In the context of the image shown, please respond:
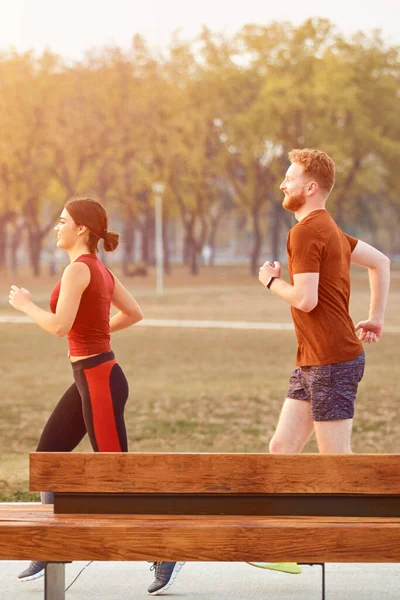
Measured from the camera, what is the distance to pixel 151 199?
77062 millimetres

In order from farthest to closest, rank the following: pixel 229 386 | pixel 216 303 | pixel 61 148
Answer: pixel 61 148
pixel 216 303
pixel 229 386

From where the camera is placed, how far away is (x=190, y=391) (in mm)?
15312

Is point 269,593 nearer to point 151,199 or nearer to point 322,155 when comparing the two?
point 322,155

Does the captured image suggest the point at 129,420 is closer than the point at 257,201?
Yes

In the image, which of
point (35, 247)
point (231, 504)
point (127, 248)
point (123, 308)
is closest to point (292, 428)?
point (123, 308)

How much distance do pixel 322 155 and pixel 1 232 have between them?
3151 inches

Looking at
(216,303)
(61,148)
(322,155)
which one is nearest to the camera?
(322,155)

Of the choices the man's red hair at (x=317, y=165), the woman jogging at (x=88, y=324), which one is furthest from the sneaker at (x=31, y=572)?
the man's red hair at (x=317, y=165)

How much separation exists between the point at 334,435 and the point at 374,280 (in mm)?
710

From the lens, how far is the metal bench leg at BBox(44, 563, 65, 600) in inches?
166

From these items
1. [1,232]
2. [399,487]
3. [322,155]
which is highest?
[322,155]

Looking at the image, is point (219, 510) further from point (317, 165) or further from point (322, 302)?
point (317, 165)

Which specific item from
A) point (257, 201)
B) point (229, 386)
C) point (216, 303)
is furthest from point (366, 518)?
point (257, 201)

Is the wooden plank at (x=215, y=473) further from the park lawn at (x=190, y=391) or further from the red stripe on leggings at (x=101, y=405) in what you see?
the park lawn at (x=190, y=391)
